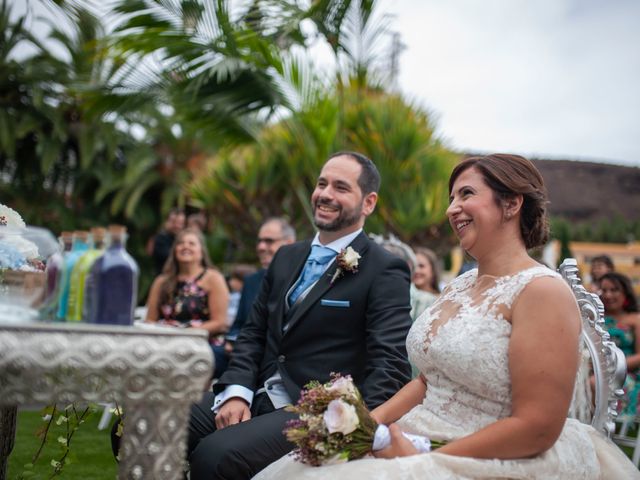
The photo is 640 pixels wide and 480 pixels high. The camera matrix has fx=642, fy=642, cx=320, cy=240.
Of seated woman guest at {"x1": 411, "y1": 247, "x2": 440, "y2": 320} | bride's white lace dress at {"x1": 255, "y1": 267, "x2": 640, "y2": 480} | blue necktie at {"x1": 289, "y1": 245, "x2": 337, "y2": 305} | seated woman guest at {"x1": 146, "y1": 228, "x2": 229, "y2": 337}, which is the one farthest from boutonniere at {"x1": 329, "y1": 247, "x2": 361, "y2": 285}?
seated woman guest at {"x1": 411, "y1": 247, "x2": 440, "y2": 320}

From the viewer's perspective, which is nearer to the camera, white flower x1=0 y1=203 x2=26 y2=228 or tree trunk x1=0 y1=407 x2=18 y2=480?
tree trunk x1=0 y1=407 x2=18 y2=480

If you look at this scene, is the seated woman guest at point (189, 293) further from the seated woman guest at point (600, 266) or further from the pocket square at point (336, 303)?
the seated woman guest at point (600, 266)

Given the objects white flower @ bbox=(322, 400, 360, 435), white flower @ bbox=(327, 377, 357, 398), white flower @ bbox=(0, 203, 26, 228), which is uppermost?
white flower @ bbox=(0, 203, 26, 228)

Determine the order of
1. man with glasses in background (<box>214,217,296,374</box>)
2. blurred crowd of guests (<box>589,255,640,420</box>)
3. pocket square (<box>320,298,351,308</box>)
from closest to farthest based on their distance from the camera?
pocket square (<box>320,298,351,308</box>) → man with glasses in background (<box>214,217,296,374</box>) → blurred crowd of guests (<box>589,255,640,420</box>)

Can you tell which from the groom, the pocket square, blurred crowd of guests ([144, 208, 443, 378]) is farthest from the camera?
blurred crowd of guests ([144, 208, 443, 378])

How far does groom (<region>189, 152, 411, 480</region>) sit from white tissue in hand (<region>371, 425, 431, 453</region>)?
66 centimetres

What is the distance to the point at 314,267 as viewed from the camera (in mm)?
3062

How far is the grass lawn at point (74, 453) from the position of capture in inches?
159

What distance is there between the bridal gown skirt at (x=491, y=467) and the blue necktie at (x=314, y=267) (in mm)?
1141

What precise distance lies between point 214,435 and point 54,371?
1.17 metres

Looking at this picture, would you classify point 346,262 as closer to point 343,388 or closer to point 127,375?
point 343,388

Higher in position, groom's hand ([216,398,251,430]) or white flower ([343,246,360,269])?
white flower ([343,246,360,269])

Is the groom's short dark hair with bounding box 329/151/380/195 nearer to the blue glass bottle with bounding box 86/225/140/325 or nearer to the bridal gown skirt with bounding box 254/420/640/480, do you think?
the bridal gown skirt with bounding box 254/420/640/480

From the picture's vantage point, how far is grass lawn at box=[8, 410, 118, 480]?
4.04 metres
